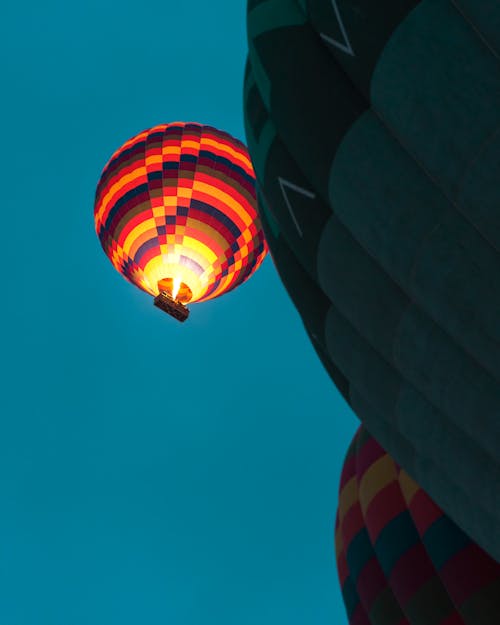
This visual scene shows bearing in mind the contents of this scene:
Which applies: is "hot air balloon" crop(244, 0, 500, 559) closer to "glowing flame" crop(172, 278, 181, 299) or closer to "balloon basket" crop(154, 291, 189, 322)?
"balloon basket" crop(154, 291, 189, 322)

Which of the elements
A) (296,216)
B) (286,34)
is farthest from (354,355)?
(286,34)

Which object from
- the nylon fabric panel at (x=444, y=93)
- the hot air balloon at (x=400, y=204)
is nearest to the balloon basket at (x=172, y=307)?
the hot air balloon at (x=400, y=204)

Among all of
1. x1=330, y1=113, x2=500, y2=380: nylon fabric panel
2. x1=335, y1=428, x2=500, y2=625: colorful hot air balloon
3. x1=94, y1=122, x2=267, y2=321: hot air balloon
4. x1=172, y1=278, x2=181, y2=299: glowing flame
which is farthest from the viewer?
x1=172, y1=278, x2=181, y2=299: glowing flame

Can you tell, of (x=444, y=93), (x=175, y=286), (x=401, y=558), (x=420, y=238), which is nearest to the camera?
(x=444, y=93)

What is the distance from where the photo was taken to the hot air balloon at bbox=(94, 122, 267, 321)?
58.7 ft

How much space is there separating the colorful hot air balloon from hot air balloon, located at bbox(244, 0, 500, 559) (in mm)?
1411

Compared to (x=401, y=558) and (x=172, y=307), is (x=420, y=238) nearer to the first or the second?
(x=401, y=558)

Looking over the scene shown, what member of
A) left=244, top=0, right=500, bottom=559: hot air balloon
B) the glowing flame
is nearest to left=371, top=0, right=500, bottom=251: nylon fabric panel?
left=244, top=0, right=500, bottom=559: hot air balloon

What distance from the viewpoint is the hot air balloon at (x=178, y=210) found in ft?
58.7

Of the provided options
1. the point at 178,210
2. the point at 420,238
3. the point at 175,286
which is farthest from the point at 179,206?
the point at 420,238

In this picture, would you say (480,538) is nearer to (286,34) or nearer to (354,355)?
(354,355)

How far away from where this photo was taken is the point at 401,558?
7.48 m

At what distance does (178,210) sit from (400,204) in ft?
44.9

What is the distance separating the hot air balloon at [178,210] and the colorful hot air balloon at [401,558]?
973 cm
